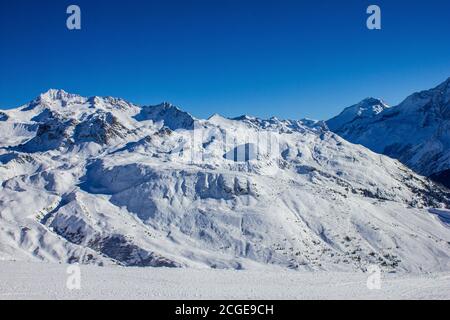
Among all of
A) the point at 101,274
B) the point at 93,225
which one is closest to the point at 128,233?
the point at 93,225

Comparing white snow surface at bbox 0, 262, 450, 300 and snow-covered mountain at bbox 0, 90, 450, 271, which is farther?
snow-covered mountain at bbox 0, 90, 450, 271

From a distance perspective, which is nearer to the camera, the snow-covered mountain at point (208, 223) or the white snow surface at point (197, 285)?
the white snow surface at point (197, 285)

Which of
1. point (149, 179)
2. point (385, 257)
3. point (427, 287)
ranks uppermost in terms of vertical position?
point (149, 179)

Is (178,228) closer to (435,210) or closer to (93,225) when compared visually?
(93,225)

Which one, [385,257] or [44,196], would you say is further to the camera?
[44,196]

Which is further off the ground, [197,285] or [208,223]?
[197,285]

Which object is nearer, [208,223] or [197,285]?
[197,285]
